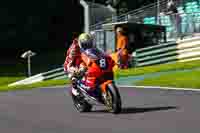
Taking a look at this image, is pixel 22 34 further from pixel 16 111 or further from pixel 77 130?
pixel 77 130

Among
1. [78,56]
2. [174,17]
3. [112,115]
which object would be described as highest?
[174,17]

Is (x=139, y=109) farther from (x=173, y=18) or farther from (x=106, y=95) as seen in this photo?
(x=173, y=18)

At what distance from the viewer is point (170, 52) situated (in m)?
24.9

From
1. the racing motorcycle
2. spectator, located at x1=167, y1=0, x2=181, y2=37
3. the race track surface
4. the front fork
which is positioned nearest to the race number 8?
the racing motorcycle

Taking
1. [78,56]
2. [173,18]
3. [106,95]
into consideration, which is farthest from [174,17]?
[106,95]

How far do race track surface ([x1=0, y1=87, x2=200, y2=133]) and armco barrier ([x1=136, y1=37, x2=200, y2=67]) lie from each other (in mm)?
8933

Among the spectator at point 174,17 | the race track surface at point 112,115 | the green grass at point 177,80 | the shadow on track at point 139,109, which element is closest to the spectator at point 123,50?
the spectator at point 174,17

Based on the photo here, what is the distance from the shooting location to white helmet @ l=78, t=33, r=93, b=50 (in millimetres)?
11727

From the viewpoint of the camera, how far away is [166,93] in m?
14.3

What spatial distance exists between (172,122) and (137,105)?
104 inches

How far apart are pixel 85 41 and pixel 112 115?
1.39 m

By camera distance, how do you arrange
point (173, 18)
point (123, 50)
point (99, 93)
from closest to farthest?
1. point (99, 93)
2. point (123, 50)
3. point (173, 18)

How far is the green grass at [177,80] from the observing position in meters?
15.9

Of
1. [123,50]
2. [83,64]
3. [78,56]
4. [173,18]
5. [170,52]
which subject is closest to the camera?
[83,64]
